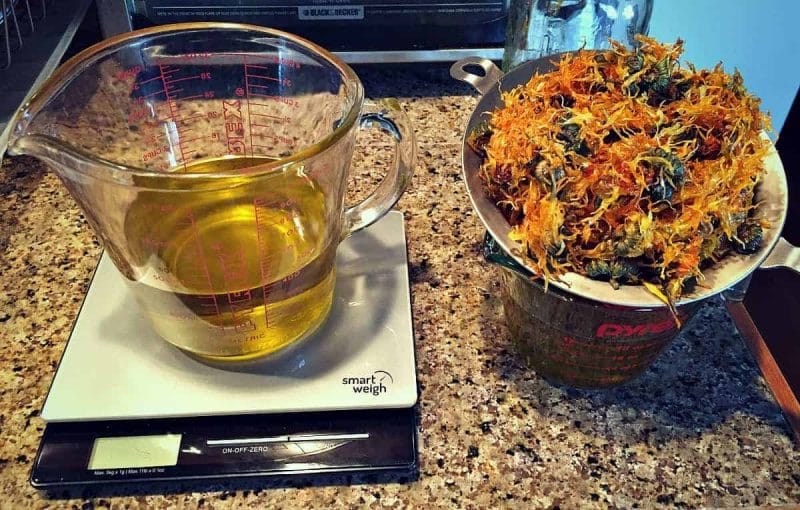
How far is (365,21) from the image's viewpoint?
0.90 metres

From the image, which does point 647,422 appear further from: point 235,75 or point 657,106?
point 235,75

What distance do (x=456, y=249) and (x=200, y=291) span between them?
30cm

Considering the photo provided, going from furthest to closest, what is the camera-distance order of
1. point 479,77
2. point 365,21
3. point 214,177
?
point 365,21 → point 479,77 → point 214,177

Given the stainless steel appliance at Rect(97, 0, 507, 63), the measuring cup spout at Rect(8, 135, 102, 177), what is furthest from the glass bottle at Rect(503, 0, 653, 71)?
the measuring cup spout at Rect(8, 135, 102, 177)

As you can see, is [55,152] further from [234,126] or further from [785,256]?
[785,256]

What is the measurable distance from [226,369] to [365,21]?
20.9 inches

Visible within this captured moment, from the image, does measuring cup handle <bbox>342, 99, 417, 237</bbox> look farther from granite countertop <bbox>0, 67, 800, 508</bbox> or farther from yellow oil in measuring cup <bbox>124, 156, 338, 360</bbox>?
granite countertop <bbox>0, 67, 800, 508</bbox>

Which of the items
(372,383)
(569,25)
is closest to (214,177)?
(372,383)

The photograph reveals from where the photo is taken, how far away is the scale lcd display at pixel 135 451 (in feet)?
1.73

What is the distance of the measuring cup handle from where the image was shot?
0.56 meters

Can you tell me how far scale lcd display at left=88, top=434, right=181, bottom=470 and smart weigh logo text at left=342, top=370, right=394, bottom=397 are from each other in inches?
5.8

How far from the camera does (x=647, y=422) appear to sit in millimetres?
583

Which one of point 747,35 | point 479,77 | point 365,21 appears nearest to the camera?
point 479,77

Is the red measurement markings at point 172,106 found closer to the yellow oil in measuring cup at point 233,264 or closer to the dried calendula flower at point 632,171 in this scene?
the yellow oil in measuring cup at point 233,264
